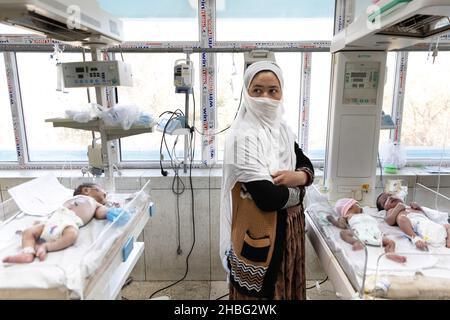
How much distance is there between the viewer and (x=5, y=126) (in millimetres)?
2814

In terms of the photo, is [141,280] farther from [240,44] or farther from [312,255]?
[240,44]

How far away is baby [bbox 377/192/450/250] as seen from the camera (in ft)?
5.19

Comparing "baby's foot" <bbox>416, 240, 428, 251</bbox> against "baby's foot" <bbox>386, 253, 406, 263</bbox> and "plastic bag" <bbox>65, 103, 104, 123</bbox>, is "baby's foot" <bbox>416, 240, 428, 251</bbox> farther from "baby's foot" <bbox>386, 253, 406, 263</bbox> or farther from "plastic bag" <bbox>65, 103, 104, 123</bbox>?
"plastic bag" <bbox>65, 103, 104, 123</bbox>

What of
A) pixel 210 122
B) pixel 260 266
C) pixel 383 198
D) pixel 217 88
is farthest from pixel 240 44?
pixel 260 266

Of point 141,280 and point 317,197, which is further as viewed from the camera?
point 141,280

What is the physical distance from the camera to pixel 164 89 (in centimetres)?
272

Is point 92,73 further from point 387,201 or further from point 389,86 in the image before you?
point 389,86

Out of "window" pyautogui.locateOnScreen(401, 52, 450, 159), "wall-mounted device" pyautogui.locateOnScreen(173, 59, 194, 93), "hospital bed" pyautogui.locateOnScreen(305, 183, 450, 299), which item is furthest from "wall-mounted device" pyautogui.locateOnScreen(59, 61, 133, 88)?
"window" pyautogui.locateOnScreen(401, 52, 450, 159)

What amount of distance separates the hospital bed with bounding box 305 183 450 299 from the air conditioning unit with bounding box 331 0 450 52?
93 centimetres

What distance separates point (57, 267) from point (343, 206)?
1557 millimetres

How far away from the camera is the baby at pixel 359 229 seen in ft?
4.82

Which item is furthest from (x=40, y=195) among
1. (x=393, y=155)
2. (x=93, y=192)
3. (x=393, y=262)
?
(x=393, y=155)

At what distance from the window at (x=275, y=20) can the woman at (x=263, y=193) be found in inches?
49.0

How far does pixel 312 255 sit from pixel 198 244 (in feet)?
3.27
